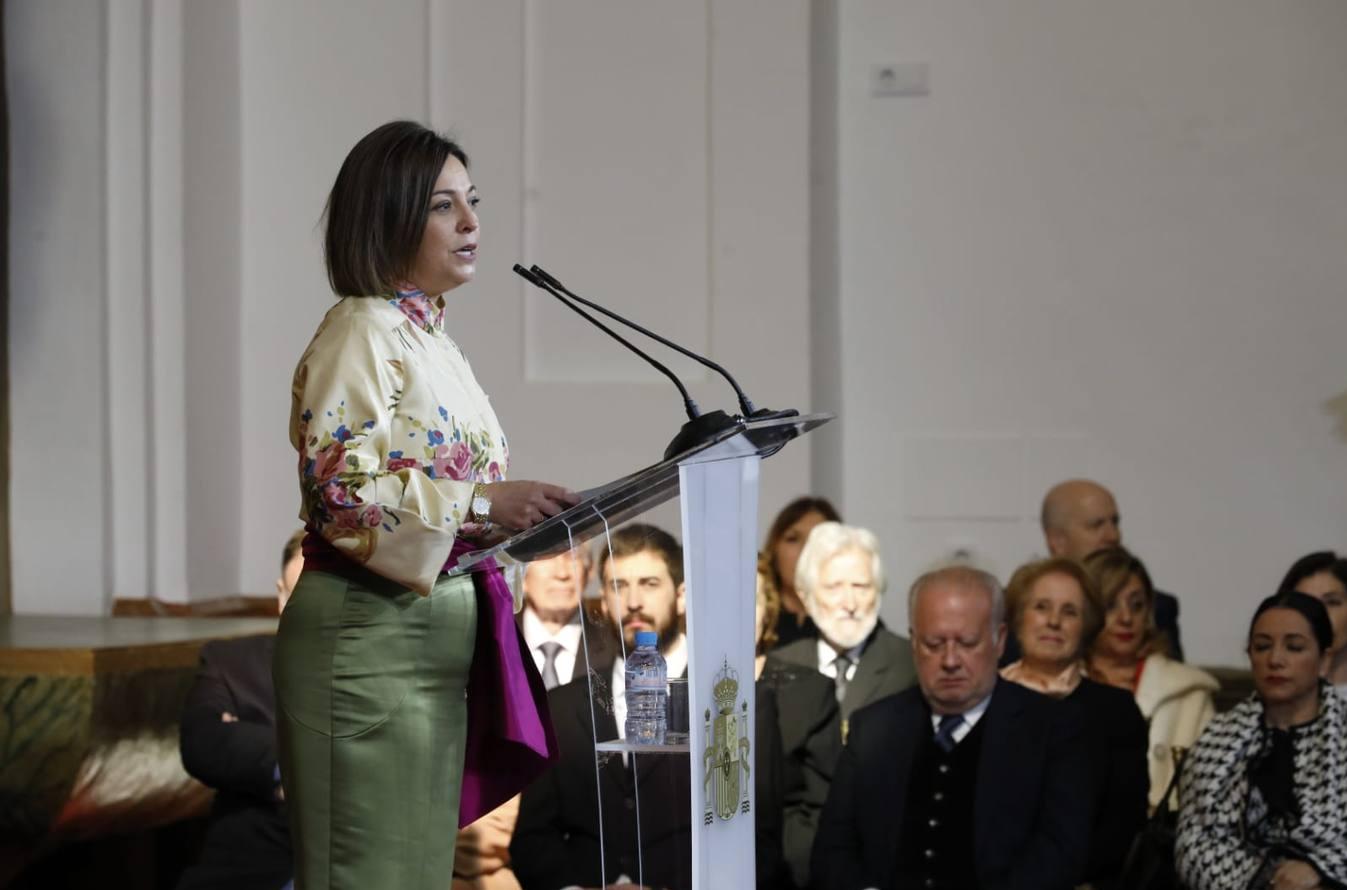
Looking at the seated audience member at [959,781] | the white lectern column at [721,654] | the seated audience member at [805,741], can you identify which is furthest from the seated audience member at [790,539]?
the white lectern column at [721,654]

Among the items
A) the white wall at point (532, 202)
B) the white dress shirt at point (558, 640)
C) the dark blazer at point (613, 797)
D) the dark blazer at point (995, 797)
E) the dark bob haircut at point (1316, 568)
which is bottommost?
the dark blazer at point (995, 797)

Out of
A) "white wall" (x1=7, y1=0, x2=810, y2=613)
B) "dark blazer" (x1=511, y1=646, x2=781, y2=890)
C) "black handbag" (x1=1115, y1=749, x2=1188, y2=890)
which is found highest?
"white wall" (x1=7, y1=0, x2=810, y2=613)

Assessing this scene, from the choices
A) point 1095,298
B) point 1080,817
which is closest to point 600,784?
point 1080,817

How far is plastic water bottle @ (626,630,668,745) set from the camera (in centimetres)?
199

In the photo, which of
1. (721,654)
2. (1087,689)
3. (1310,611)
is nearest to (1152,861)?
(1087,689)

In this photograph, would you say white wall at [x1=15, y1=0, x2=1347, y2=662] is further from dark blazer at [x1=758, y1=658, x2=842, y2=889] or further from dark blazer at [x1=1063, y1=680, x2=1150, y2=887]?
dark blazer at [x1=1063, y1=680, x2=1150, y2=887]

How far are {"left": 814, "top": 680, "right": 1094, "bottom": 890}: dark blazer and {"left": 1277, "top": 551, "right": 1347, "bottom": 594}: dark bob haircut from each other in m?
1.12

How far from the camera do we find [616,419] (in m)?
6.01

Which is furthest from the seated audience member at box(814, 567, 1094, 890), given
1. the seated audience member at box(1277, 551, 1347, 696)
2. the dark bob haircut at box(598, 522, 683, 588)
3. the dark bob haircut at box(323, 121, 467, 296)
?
the dark bob haircut at box(323, 121, 467, 296)

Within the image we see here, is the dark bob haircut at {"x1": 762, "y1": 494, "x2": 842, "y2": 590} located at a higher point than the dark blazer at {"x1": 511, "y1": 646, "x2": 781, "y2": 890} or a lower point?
higher

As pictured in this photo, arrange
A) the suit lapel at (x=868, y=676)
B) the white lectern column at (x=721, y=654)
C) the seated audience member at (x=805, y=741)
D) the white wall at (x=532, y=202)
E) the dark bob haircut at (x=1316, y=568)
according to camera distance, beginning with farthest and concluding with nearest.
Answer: the white wall at (x=532, y=202) < the dark bob haircut at (x=1316, y=568) < the suit lapel at (x=868, y=676) < the seated audience member at (x=805, y=741) < the white lectern column at (x=721, y=654)

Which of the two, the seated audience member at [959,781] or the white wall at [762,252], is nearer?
the seated audience member at [959,781]

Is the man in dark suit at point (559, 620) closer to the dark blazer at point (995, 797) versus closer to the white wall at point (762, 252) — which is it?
the dark blazer at point (995, 797)

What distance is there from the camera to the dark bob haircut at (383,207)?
1983 mm
